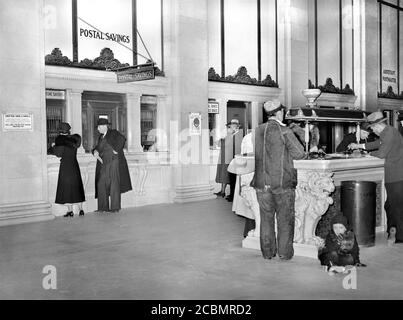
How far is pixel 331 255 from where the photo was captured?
231 inches

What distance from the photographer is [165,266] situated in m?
6.17

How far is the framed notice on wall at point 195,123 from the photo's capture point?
40.6 feet

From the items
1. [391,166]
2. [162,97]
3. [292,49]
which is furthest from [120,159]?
[292,49]

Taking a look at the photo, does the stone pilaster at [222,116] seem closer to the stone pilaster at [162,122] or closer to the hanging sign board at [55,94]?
the stone pilaster at [162,122]

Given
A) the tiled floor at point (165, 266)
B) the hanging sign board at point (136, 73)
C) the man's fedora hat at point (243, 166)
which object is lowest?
the tiled floor at point (165, 266)

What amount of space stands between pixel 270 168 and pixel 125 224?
3.67 m

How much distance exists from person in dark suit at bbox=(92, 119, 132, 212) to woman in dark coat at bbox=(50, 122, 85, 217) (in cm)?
54

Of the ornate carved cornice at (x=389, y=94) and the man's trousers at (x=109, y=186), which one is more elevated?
the ornate carved cornice at (x=389, y=94)

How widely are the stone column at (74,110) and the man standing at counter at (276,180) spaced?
533cm

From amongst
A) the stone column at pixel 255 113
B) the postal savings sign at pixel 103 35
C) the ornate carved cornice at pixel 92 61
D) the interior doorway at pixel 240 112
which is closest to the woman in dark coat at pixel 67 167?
the ornate carved cornice at pixel 92 61

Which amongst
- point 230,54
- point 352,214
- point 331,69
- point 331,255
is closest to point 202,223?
point 352,214

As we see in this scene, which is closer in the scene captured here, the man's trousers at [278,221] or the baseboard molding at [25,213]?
the man's trousers at [278,221]

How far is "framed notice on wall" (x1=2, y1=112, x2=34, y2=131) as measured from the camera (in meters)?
9.39

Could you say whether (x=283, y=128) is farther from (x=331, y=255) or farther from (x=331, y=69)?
(x=331, y=69)
